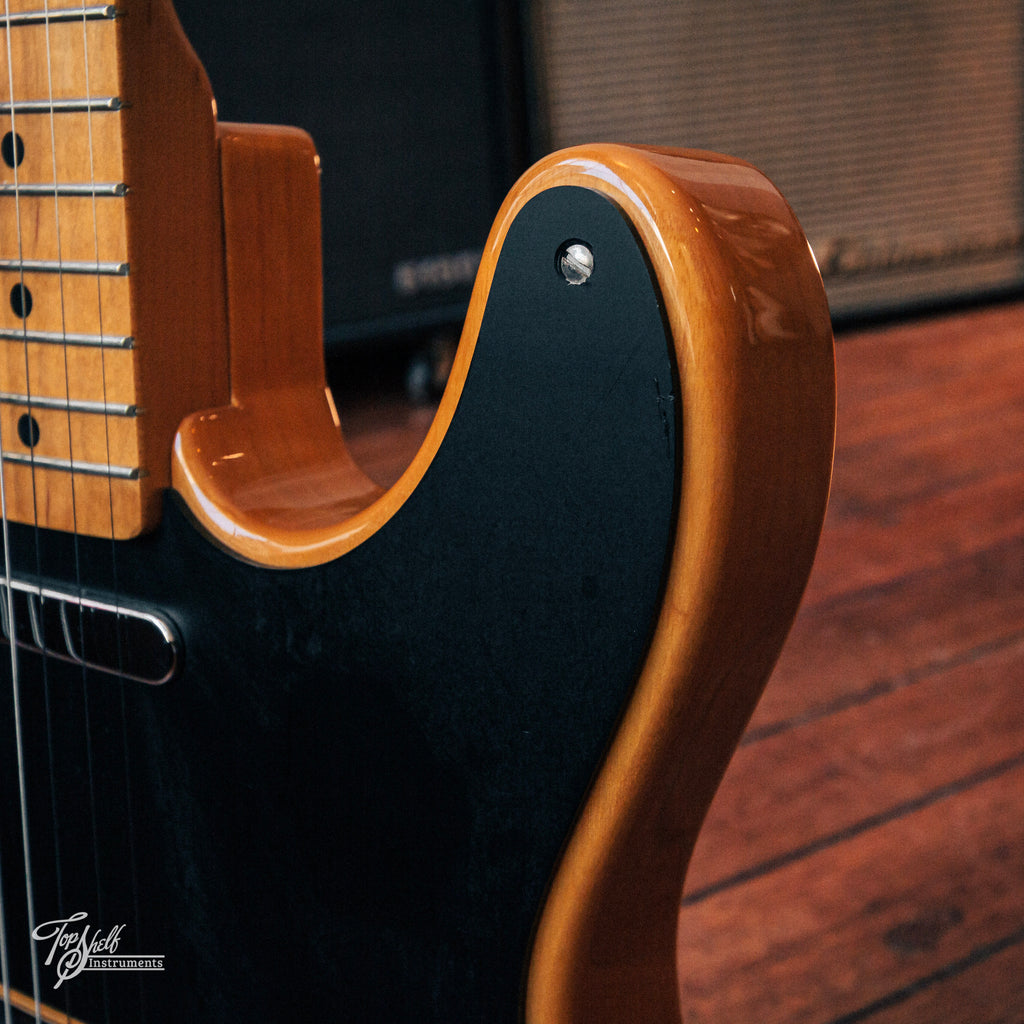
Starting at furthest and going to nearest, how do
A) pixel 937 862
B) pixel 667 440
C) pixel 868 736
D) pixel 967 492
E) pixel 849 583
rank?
pixel 967 492
pixel 849 583
pixel 868 736
pixel 937 862
pixel 667 440

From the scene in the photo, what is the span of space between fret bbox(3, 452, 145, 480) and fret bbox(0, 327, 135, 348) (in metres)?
0.04

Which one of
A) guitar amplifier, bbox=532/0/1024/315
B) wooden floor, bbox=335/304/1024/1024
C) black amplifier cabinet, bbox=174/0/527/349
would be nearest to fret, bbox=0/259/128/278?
wooden floor, bbox=335/304/1024/1024

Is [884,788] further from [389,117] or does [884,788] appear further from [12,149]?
[389,117]

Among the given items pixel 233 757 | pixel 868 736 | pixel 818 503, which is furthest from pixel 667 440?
pixel 868 736

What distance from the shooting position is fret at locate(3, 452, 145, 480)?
39 centimetres

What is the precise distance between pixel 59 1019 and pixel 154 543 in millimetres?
205

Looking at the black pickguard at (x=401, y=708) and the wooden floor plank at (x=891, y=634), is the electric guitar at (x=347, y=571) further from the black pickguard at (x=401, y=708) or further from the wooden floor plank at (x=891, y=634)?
the wooden floor plank at (x=891, y=634)

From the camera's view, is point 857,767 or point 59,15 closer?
point 59,15

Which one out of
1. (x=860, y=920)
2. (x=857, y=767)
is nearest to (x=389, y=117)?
(x=857, y=767)

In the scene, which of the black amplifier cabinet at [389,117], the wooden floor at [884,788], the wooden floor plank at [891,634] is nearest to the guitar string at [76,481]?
the wooden floor at [884,788]

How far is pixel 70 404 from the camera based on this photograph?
40cm

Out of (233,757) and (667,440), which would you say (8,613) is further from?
(667,440)

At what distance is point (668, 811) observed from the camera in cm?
33

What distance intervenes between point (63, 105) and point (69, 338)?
74mm
